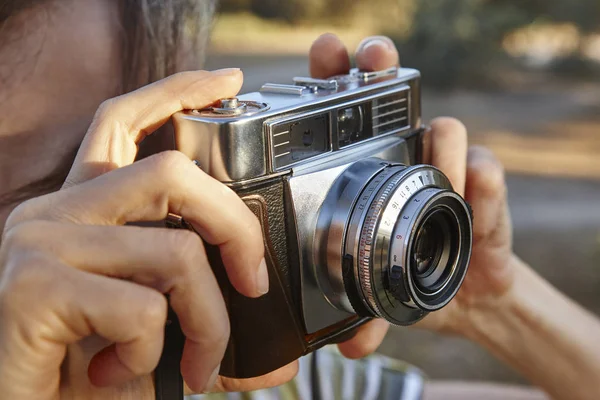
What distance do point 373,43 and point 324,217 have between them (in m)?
0.28

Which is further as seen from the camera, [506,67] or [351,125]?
[506,67]

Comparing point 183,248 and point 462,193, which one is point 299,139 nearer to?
point 183,248

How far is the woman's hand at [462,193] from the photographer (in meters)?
0.89

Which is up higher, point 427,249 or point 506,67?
point 427,249

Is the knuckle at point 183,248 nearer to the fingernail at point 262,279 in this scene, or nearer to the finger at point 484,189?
the fingernail at point 262,279

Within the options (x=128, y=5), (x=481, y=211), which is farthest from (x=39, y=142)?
(x=481, y=211)

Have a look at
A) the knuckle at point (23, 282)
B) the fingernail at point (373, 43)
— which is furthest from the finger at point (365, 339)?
the knuckle at point (23, 282)

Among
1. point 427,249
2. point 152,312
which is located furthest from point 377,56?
point 152,312

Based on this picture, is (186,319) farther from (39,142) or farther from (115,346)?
(39,142)

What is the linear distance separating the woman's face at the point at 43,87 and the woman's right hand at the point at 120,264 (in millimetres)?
158

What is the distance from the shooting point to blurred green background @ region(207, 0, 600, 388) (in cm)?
344

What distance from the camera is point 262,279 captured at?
0.66 m

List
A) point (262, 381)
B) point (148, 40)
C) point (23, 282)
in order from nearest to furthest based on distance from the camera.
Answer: point (23, 282) → point (262, 381) → point (148, 40)

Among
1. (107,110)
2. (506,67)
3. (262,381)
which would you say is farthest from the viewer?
(506,67)
